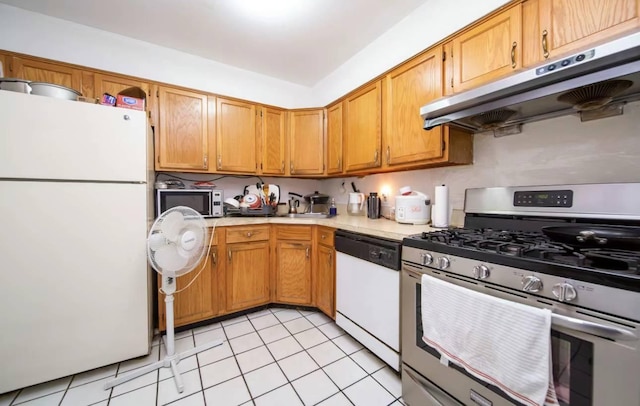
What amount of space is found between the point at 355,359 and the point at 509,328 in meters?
1.07

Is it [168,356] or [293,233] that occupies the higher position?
[293,233]

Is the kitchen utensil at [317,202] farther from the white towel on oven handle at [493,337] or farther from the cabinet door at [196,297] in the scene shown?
the white towel on oven handle at [493,337]

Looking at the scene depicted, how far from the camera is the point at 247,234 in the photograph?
6.97 ft

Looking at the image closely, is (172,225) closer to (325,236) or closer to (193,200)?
(193,200)

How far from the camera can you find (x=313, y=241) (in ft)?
7.06

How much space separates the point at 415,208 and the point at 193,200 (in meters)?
1.88

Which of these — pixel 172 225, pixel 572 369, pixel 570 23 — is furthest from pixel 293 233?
pixel 570 23

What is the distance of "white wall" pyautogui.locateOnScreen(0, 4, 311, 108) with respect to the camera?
176cm

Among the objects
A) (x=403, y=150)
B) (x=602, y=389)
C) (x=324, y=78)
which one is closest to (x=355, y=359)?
(x=602, y=389)

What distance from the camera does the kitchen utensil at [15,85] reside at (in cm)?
132

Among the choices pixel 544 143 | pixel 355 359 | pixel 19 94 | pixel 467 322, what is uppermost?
pixel 19 94

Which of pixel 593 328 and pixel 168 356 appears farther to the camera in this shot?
pixel 168 356

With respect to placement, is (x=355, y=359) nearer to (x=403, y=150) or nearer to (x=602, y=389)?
(x=602, y=389)

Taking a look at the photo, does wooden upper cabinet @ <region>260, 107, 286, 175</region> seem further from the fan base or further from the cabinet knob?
the cabinet knob
